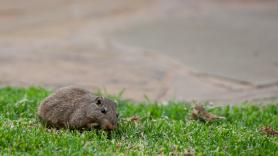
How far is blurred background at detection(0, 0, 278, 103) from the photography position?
9.15 m

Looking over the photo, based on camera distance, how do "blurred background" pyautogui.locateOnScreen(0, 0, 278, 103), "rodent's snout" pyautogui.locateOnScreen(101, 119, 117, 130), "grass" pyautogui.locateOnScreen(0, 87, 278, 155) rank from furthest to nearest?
1. "blurred background" pyautogui.locateOnScreen(0, 0, 278, 103)
2. "rodent's snout" pyautogui.locateOnScreen(101, 119, 117, 130)
3. "grass" pyautogui.locateOnScreen(0, 87, 278, 155)

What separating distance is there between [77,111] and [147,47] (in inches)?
186

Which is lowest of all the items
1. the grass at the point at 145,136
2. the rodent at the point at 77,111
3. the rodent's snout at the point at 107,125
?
the grass at the point at 145,136

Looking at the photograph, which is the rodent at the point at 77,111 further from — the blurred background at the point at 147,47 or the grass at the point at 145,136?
the blurred background at the point at 147,47

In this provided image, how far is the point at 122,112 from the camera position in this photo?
7.34m

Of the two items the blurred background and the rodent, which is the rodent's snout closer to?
the rodent

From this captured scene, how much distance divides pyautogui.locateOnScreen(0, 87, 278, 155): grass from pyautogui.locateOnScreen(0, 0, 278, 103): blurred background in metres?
1.49

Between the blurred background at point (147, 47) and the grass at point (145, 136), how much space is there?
1.49 m

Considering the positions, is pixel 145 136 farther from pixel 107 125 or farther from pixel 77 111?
pixel 77 111

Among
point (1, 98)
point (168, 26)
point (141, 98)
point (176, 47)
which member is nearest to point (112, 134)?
point (1, 98)

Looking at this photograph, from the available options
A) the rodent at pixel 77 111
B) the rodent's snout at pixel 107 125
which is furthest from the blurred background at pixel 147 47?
the rodent's snout at pixel 107 125

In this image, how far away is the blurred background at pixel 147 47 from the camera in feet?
30.0

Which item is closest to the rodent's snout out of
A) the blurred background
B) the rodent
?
the rodent

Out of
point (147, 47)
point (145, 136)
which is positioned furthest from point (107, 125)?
point (147, 47)
